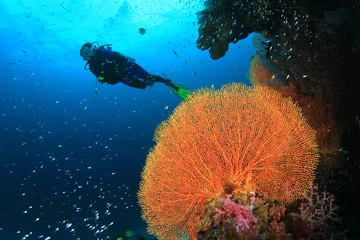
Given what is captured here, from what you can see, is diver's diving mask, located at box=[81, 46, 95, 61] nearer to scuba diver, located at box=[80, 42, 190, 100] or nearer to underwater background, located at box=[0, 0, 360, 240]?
scuba diver, located at box=[80, 42, 190, 100]

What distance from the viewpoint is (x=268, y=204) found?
3.06 m

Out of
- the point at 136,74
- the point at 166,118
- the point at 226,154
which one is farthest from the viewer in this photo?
the point at 166,118

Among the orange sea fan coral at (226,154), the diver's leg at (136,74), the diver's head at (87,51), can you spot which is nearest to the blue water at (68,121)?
the diver's head at (87,51)

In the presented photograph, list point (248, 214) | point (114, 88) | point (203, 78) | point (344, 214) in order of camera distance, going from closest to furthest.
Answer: point (248, 214)
point (344, 214)
point (114, 88)
point (203, 78)

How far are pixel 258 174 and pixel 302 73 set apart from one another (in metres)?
2.44

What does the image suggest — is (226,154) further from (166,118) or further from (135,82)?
(166,118)

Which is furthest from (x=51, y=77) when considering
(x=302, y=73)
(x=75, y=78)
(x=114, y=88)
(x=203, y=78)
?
(x=203, y=78)

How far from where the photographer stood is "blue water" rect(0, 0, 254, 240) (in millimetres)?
24953

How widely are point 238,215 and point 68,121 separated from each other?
181ft

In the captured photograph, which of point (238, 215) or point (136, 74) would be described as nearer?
point (238, 215)

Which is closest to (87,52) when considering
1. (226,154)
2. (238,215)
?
(226,154)

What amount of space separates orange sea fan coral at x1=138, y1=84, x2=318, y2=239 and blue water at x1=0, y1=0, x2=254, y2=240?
38.6ft

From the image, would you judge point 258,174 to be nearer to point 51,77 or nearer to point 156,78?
point 156,78

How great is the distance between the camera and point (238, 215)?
110 inches
